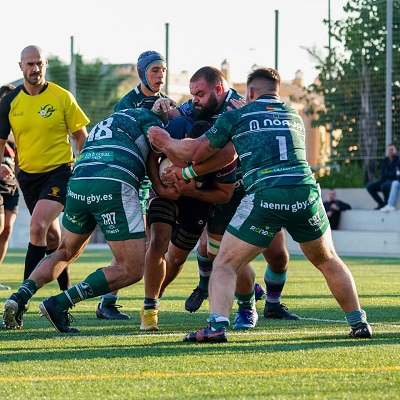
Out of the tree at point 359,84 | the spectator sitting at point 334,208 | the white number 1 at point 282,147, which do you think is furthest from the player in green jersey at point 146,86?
the spectator sitting at point 334,208

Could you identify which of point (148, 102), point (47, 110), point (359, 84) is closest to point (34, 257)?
point (47, 110)

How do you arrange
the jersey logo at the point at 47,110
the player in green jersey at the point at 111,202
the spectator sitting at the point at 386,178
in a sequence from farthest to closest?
1. the spectator sitting at the point at 386,178
2. the jersey logo at the point at 47,110
3. the player in green jersey at the point at 111,202

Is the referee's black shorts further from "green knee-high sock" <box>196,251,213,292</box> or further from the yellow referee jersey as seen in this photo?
"green knee-high sock" <box>196,251,213,292</box>

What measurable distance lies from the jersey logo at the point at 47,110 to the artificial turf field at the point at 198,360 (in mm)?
1732

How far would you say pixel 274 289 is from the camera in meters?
8.98

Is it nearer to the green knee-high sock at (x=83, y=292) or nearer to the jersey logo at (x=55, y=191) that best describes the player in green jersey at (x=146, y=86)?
the jersey logo at (x=55, y=191)

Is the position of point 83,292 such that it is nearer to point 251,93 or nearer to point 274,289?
point 251,93

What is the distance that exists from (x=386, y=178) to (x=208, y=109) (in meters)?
16.6

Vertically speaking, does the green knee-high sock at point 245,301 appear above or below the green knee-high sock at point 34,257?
below

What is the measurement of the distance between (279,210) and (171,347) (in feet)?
3.67

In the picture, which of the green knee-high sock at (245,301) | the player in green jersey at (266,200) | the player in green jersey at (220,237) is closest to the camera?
the player in green jersey at (266,200)

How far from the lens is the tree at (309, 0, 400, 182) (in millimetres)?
24375

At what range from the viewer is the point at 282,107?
23.7 ft

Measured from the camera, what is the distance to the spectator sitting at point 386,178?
2342 cm
